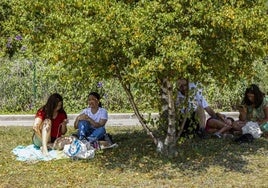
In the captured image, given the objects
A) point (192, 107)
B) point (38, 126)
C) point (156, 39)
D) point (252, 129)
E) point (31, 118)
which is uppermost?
point (156, 39)

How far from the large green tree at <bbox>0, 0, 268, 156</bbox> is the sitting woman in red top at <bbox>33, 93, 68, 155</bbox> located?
56.7 inches

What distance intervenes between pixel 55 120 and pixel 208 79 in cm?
273

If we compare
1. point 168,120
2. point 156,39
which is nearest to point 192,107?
point 168,120

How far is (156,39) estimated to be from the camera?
21.4 feet

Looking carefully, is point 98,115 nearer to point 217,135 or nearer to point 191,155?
point 191,155

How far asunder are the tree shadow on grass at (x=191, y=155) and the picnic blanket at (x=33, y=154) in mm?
648

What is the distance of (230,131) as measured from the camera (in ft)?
32.1

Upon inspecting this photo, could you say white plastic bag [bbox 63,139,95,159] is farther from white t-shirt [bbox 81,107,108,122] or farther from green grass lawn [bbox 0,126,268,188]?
white t-shirt [bbox 81,107,108,122]

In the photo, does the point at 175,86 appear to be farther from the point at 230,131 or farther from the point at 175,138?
the point at 230,131

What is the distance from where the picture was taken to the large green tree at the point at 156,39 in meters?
6.43

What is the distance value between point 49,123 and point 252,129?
129 inches

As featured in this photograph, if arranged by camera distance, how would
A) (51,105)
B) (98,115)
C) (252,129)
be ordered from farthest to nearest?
(252,129), (98,115), (51,105)

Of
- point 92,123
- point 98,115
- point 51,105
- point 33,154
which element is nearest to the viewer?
point 33,154

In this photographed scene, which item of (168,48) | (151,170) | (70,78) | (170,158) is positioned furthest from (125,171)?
(168,48)
